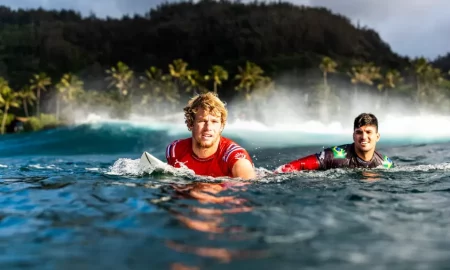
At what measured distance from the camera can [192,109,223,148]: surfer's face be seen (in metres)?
7.59

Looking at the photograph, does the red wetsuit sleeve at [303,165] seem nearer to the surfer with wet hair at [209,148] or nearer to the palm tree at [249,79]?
the surfer with wet hair at [209,148]

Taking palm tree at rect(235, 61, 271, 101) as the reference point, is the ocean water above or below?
below

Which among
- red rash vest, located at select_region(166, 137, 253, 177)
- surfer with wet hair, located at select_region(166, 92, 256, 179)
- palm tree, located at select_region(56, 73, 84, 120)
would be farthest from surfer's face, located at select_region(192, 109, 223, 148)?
palm tree, located at select_region(56, 73, 84, 120)

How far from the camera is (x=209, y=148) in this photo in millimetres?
7910

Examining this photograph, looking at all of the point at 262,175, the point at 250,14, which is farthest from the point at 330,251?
→ the point at 250,14

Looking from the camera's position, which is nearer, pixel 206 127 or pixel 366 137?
pixel 206 127

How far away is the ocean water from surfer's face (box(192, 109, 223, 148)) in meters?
0.63

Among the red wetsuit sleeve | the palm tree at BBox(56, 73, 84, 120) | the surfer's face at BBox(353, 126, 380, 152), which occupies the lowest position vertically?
the red wetsuit sleeve

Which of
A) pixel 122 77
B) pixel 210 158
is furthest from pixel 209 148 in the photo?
pixel 122 77

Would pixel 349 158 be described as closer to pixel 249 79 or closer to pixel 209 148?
pixel 209 148

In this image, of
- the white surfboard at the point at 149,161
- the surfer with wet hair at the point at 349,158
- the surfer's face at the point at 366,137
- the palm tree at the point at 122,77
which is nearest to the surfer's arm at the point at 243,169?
the white surfboard at the point at 149,161

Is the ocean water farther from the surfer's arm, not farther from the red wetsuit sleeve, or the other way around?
the red wetsuit sleeve

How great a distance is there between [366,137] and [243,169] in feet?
9.98

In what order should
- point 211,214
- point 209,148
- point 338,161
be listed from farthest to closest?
point 338,161 < point 209,148 < point 211,214
